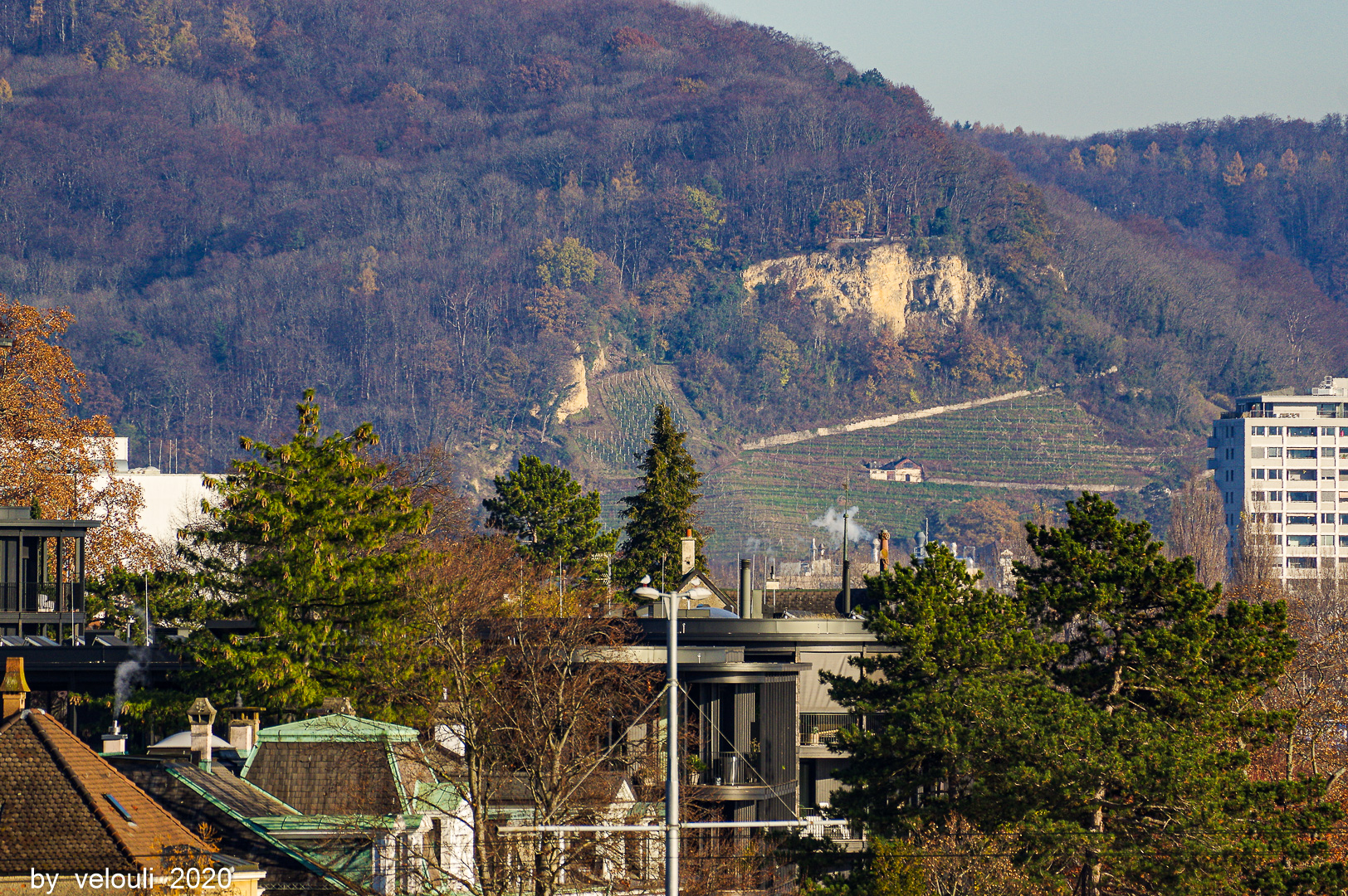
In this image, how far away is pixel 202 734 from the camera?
Result: 43594 mm

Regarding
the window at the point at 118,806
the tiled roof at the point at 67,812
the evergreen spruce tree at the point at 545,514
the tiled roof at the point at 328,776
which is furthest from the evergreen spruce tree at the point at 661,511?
the window at the point at 118,806

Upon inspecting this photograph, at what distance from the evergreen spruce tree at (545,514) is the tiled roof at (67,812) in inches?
3153

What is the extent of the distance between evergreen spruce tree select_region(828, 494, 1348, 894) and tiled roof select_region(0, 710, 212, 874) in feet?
58.1

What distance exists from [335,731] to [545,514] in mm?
78468

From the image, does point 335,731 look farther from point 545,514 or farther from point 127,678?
point 545,514

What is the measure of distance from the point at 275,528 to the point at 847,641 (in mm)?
20930

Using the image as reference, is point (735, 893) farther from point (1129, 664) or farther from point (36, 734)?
point (36, 734)

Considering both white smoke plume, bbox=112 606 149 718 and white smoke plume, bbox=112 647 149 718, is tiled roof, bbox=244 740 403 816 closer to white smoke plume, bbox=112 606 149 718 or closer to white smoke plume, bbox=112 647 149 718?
white smoke plume, bbox=112 606 149 718

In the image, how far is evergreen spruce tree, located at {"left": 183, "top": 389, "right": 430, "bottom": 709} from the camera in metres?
54.7

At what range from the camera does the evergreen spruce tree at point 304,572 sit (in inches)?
2153

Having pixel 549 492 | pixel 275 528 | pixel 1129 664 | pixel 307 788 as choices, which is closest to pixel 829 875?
pixel 1129 664

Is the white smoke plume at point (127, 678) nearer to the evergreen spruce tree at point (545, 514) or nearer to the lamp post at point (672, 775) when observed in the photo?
the lamp post at point (672, 775)

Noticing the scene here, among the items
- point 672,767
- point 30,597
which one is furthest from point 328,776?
point 30,597

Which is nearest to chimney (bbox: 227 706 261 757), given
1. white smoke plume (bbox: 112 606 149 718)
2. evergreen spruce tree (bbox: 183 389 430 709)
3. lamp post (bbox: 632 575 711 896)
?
evergreen spruce tree (bbox: 183 389 430 709)
